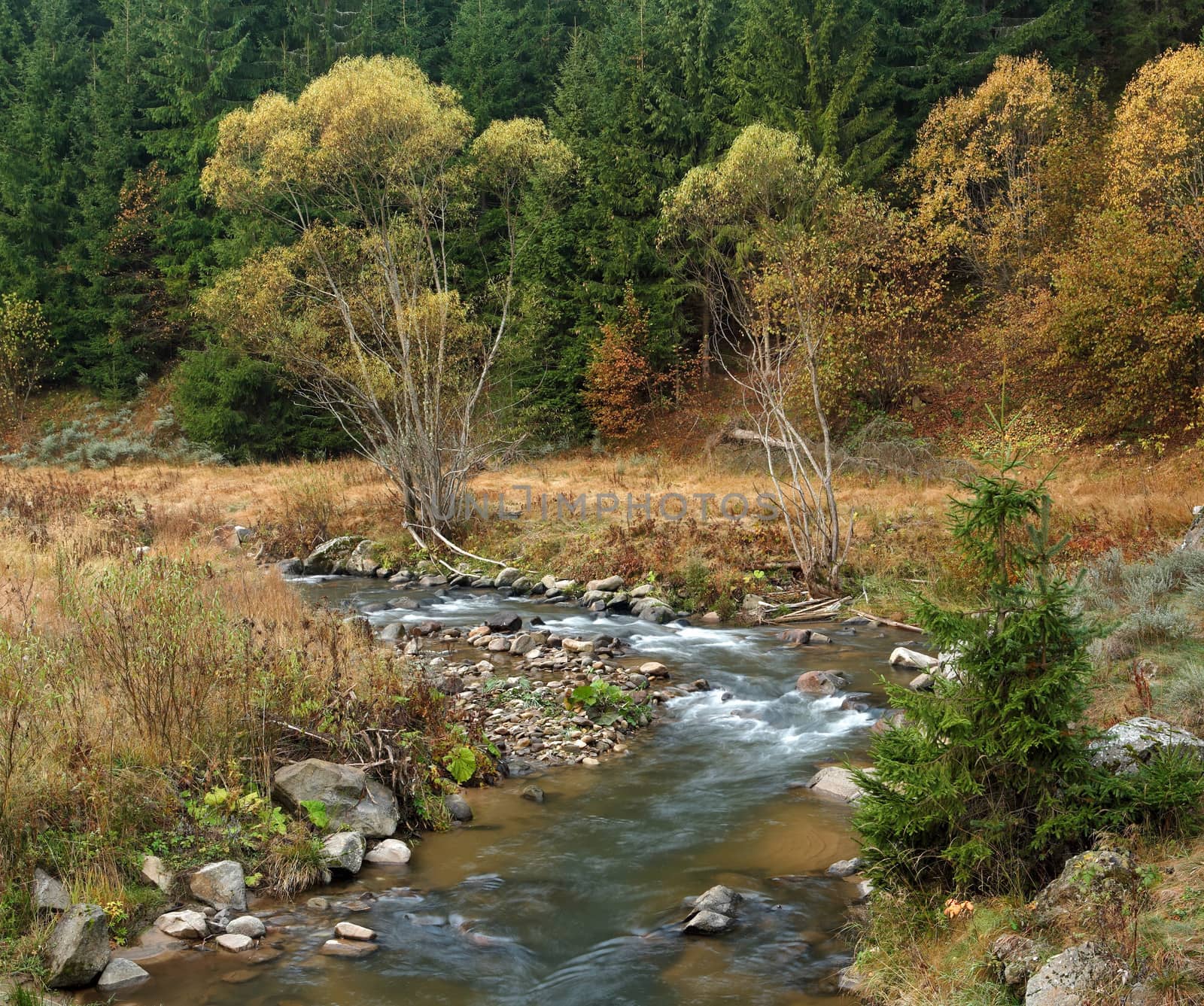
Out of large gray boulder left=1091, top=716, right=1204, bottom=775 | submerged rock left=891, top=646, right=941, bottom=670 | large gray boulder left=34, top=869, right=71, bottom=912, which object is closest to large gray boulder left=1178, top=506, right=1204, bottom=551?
submerged rock left=891, top=646, right=941, bottom=670

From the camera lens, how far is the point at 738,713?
1040 centimetres

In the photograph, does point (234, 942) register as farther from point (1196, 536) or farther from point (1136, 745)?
point (1196, 536)

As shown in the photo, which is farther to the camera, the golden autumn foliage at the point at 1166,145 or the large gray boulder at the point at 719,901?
the golden autumn foliage at the point at 1166,145

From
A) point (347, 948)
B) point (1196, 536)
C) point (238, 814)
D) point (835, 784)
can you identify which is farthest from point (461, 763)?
point (1196, 536)

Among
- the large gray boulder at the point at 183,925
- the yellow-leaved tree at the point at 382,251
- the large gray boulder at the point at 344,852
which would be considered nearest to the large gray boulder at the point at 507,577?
the yellow-leaved tree at the point at 382,251

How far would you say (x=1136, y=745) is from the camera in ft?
17.9

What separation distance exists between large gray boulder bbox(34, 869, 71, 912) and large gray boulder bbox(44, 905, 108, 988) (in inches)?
8.2

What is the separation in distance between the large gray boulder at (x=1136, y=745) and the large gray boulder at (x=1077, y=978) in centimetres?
147

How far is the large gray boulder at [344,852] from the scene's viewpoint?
650cm

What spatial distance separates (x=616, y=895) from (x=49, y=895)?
3310mm

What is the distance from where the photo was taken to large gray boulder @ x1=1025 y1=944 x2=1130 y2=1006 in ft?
12.8

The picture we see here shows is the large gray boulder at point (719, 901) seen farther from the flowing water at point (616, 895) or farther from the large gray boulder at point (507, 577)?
the large gray boulder at point (507, 577)

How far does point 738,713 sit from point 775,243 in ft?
24.0

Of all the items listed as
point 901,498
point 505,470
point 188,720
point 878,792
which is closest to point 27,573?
point 188,720
